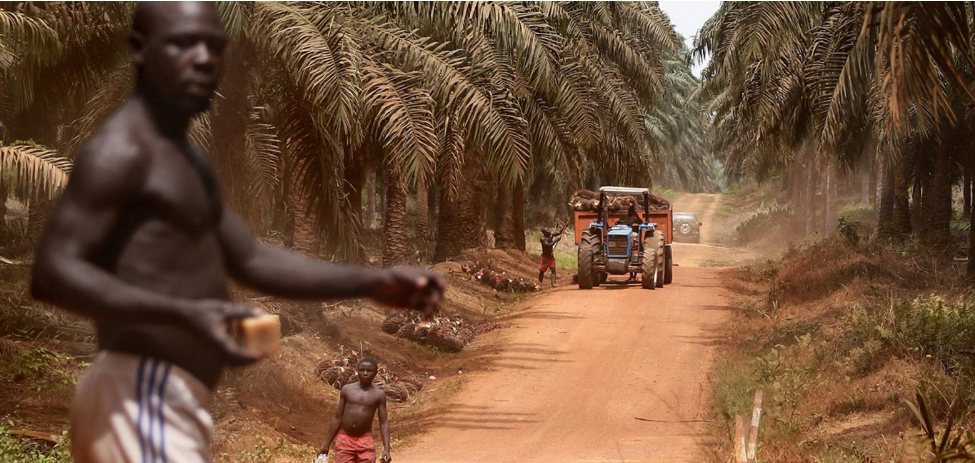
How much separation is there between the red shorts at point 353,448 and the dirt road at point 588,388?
3008 mm

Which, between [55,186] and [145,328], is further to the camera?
[55,186]

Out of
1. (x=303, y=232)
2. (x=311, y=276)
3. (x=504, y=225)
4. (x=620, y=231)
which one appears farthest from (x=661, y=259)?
(x=311, y=276)

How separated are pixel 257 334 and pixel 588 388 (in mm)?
14715

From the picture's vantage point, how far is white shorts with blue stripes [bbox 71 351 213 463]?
8.05ft

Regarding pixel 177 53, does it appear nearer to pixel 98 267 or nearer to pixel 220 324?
pixel 98 267

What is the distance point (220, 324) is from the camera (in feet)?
7.32

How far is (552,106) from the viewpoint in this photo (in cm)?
1842

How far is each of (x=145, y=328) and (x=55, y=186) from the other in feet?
30.0

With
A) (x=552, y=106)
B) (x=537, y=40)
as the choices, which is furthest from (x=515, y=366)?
(x=537, y=40)

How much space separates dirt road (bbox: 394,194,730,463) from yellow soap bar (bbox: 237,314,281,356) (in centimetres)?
1034

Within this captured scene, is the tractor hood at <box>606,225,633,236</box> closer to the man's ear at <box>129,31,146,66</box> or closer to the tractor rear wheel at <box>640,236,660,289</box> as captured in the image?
Answer: the tractor rear wheel at <box>640,236,660,289</box>

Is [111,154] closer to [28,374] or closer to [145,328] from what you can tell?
[145,328]

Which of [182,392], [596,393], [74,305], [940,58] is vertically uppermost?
[940,58]

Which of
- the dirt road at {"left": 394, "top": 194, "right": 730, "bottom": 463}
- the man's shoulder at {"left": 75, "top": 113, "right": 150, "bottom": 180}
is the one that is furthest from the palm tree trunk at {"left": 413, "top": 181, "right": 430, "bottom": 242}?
the man's shoulder at {"left": 75, "top": 113, "right": 150, "bottom": 180}
